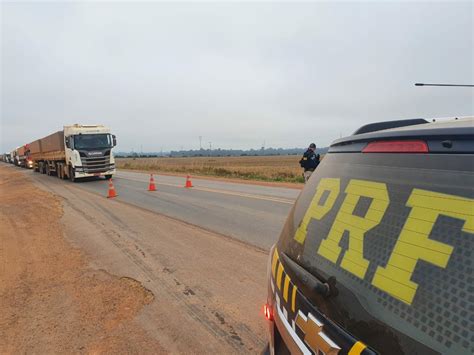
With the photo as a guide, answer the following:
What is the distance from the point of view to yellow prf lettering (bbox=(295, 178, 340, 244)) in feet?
5.66

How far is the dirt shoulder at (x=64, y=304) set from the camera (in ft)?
11.5

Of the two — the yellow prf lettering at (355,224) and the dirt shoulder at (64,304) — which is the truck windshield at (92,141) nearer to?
the dirt shoulder at (64,304)

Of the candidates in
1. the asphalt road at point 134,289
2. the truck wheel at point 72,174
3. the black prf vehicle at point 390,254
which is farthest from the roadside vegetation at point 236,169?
the black prf vehicle at point 390,254

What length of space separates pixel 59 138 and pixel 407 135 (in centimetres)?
2719

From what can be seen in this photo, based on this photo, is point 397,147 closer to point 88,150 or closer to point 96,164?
point 88,150

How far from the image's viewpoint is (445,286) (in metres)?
1.08

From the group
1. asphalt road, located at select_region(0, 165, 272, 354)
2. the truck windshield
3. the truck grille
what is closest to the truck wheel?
the truck grille

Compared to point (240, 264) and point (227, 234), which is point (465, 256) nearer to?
point (240, 264)

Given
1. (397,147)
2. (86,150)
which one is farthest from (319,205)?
(86,150)

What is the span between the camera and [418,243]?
1.19 meters

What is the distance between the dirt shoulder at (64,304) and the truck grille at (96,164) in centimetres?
1633

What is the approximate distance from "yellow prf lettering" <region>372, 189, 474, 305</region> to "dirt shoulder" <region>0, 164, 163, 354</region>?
2.68 meters

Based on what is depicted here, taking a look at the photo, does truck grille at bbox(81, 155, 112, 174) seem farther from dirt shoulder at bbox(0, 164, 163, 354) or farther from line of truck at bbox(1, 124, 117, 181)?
dirt shoulder at bbox(0, 164, 163, 354)

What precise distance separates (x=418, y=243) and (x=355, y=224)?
12.2 inches
